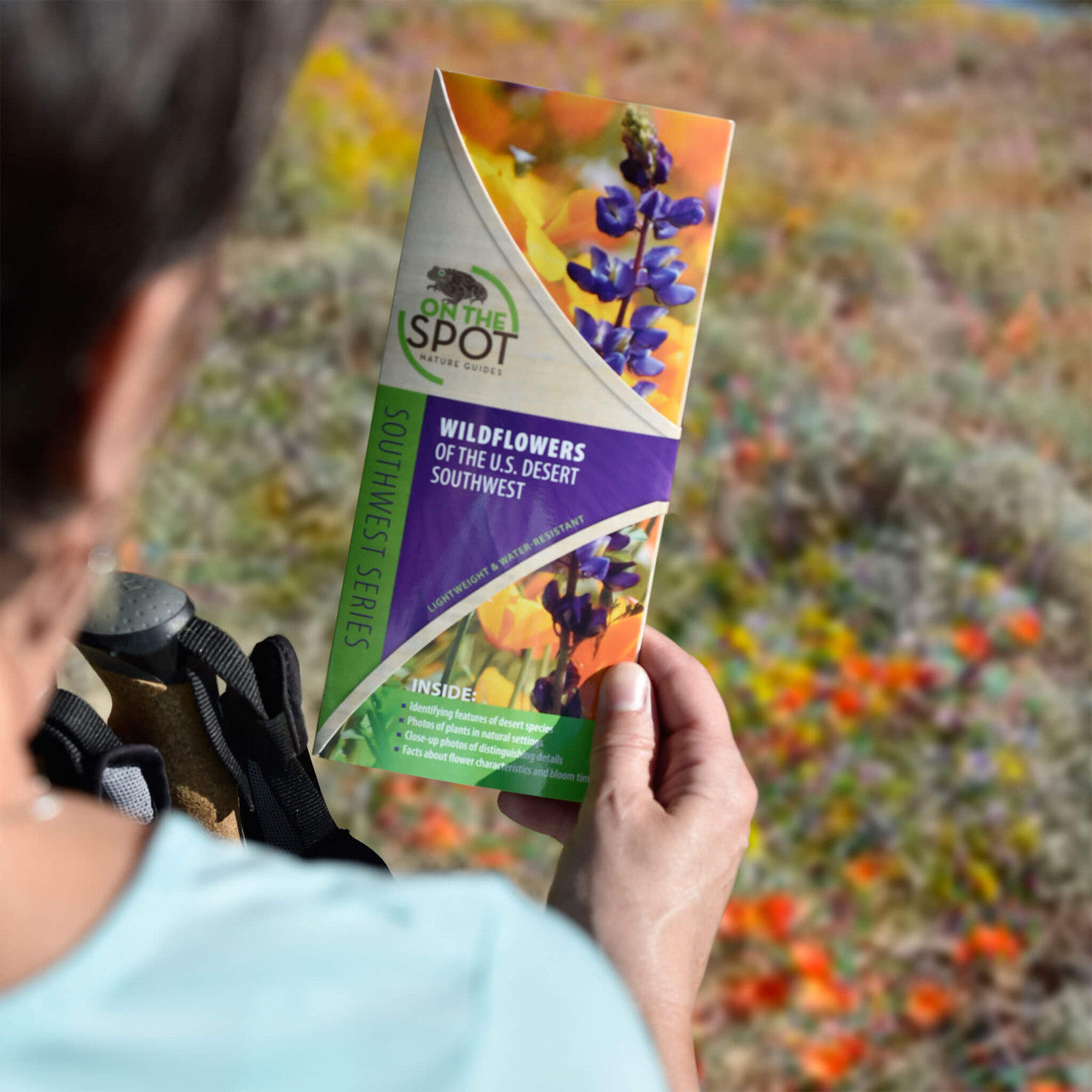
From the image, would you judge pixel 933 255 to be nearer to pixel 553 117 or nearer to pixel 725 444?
pixel 725 444

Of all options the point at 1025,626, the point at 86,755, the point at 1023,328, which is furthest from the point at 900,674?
the point at 86,755

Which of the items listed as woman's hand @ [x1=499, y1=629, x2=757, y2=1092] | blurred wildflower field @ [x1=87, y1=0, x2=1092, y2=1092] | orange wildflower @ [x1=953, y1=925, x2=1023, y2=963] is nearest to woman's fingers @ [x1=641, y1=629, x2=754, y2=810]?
woman's hand @ [x1=499, y1=629, x2=757, y2=1092]

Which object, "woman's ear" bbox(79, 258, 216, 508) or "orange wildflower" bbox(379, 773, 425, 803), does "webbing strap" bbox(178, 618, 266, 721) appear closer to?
"woman's ear" bbox(79, 258, 216, 508)

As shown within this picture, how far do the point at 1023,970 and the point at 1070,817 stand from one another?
1.19ft

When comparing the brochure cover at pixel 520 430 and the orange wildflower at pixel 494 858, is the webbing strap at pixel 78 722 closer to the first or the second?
the brochure cover at pixel 520 430

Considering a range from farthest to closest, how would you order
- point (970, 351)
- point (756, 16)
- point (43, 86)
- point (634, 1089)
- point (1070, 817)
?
point (756, 16) → point (970, 351) → point (1070, 817) → point (634, 1089) → point (43, 86)

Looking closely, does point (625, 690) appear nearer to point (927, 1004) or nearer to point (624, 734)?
point (624, 734)

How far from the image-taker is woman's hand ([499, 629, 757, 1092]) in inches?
33.0

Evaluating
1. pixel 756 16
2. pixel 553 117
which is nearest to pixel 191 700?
pixel 553 117

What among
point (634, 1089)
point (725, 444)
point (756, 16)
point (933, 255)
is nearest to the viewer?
point (634, 1089)

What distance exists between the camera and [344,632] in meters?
1.03

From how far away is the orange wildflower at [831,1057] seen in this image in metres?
2.12

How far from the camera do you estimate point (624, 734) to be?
1008 mm

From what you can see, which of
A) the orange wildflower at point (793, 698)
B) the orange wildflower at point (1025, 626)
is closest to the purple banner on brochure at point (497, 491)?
the orange wildflower at point (793, 698)
